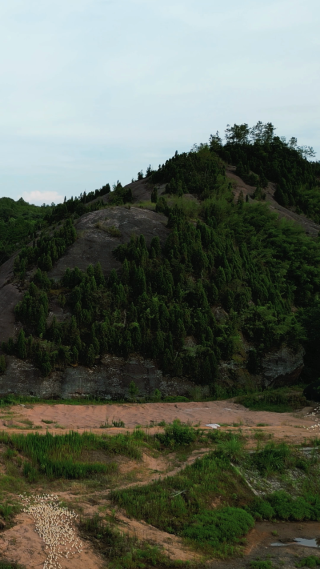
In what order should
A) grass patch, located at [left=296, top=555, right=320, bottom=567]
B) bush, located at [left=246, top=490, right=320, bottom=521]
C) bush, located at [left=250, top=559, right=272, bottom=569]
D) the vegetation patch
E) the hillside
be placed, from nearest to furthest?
1. bush, located at [left=250, top=559, right=272, bottom=569]
2. grass patch, located at [left=296, top=555, right=320, bottom=567]
3. bush, located at [left=246, top=490, right=320, bottom=521]
4. the vegetation patch
5. the hillside

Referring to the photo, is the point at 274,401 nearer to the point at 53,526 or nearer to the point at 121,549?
the point at 121,549

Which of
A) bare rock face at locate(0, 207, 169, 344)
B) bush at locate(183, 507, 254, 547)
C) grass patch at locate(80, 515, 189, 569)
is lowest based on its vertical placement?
bush at locate(183, 507, 254, 547)

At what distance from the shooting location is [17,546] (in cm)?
804

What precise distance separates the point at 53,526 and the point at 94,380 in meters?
9.44

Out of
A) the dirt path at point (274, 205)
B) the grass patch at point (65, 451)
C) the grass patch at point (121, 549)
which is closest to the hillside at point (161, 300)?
the dirt path at point (274, 205)

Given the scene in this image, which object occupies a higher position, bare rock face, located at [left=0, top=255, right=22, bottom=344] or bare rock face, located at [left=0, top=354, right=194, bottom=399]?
bare rock face, located at [left=0, top=255, right=22, bottom=344]

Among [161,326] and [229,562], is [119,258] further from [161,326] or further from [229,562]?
[229,562]

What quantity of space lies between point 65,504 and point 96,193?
88.4 ft

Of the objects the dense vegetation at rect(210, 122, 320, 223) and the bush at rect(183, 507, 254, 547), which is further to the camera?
the dense vegetation at rect(210, 122, 320, 223)

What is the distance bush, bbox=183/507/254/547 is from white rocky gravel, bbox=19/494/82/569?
2032 millimetres

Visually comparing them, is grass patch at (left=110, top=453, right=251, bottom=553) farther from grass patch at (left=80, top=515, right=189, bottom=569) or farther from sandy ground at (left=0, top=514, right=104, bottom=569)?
sandy ground at (left=0, top=514, right=104, bottom=569)

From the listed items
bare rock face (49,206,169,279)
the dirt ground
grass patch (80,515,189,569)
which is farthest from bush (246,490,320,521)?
bare rock face (49,206,169,279)

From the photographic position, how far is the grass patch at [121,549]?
320 inches

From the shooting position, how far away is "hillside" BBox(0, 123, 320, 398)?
60.3ft
